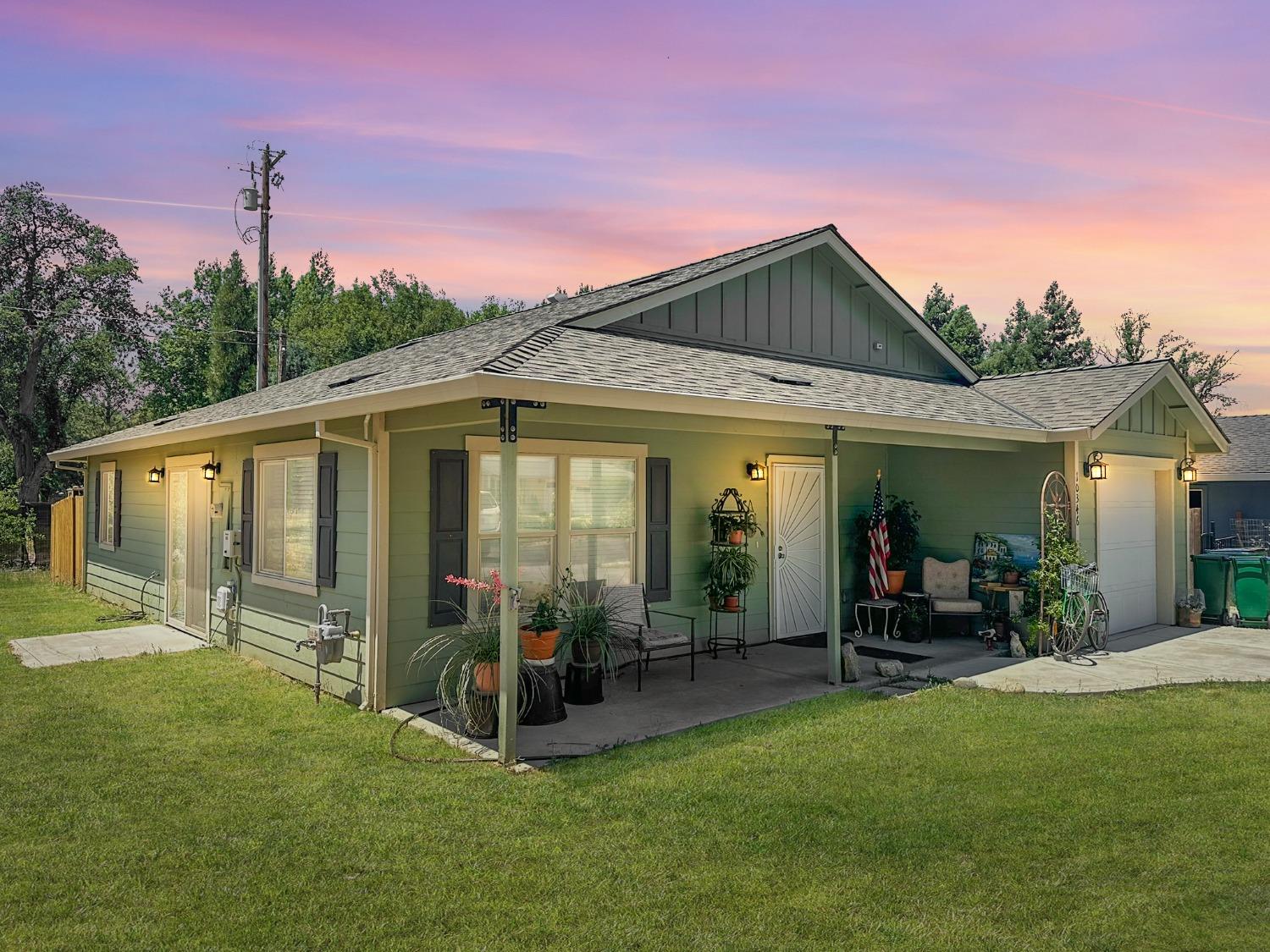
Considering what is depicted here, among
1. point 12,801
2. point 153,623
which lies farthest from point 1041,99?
point 153,623

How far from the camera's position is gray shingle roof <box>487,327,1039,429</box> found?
5723 mm

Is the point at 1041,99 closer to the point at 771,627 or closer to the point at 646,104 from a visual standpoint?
the point at 646,104

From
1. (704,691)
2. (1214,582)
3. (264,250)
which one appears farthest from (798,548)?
(264,250)

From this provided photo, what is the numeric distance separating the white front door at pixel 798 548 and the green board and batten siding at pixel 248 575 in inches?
177

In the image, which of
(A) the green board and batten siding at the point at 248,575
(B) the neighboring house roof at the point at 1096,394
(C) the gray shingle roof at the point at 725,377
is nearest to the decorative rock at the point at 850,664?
(C) the gray shingle roof at the point at 725,377

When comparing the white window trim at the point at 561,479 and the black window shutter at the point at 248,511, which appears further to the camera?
the black window shutter at the point at 248,511

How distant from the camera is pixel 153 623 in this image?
1063 centimetres

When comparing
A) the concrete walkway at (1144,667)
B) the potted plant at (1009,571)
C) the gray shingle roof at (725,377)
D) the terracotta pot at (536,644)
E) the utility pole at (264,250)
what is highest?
the utility pole at (264,250)

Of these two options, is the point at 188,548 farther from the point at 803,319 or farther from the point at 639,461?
the point at 803,319

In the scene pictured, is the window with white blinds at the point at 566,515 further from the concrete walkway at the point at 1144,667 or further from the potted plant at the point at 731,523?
the concrete walkway at the point at 1144,667

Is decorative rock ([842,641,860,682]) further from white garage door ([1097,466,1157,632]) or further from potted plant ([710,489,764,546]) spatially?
white garage door ([1097,466,1157,632])

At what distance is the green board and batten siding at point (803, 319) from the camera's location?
28.8ft

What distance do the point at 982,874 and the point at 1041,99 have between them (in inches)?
331

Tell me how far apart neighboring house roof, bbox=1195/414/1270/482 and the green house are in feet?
32.3
